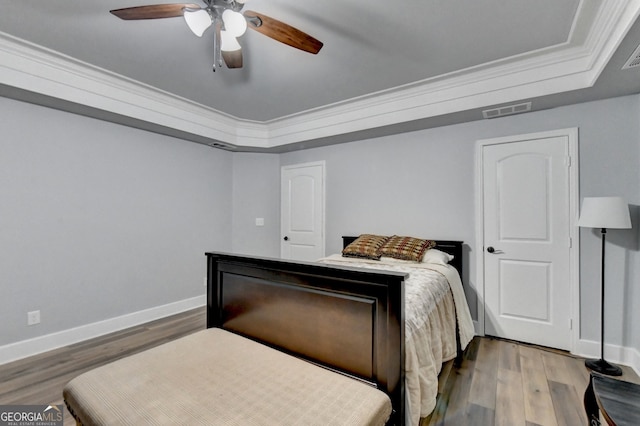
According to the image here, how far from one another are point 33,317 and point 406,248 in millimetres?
3608

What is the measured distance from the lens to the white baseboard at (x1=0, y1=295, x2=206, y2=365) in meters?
2.60

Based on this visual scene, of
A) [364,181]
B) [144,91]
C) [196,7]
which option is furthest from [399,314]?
[144,91]

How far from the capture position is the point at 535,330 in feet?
9.34

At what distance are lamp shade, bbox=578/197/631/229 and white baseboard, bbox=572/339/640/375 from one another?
1084mm

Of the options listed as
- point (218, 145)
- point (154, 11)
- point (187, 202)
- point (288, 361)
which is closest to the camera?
point (288, 361)

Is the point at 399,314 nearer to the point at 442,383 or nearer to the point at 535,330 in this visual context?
the point at 442,383

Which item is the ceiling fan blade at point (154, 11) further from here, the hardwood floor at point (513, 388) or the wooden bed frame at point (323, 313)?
the hardwood floor at point (513, 388)

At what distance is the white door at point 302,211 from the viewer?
4328mm

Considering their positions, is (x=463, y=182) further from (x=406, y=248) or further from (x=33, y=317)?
(x=33, y=317)

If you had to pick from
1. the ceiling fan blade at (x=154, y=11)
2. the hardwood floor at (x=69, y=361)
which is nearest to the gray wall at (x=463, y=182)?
the hardwood floor at (x=69, y=361)

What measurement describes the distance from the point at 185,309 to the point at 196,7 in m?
3.50

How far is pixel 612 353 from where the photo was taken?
253cm

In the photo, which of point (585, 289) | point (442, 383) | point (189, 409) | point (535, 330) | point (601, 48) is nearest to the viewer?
point (189, 409)

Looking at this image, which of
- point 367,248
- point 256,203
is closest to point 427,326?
point 367,248
